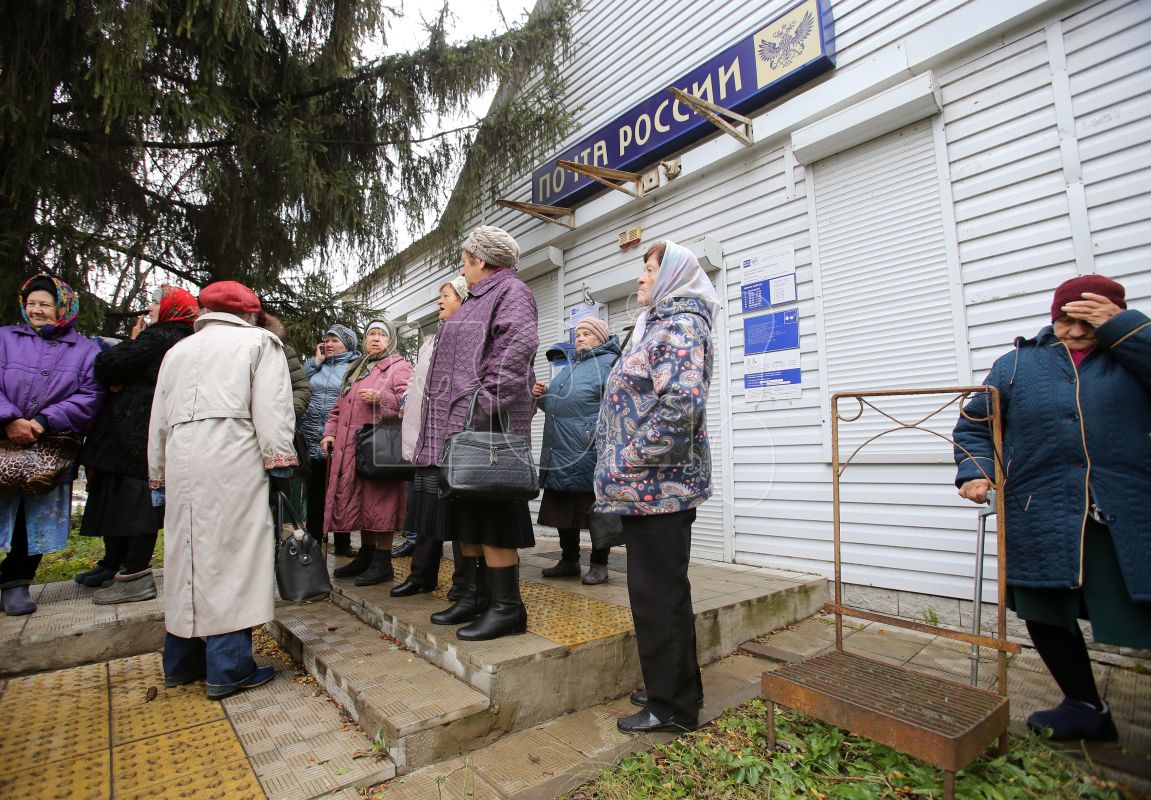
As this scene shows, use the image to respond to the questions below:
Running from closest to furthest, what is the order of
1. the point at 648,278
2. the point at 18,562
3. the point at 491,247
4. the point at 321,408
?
the point at 648,278
the point at 491,247
the point at 18,562
the point at 321,408

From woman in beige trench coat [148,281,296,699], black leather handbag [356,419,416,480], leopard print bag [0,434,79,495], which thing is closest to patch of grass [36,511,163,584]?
leopard print bag [0,434,79,495]

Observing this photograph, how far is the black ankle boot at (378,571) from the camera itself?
367 cm

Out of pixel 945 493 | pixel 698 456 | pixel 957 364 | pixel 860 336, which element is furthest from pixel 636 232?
pixel 698 456

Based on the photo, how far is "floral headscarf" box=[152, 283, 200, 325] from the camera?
3434 millimetres

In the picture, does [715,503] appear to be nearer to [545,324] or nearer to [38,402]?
[545,324]

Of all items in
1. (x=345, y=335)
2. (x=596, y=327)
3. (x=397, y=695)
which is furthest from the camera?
(x=345, y=335)

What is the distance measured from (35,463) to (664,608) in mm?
3504

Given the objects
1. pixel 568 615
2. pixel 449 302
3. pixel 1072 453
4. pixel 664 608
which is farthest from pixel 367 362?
pixel 1072 453

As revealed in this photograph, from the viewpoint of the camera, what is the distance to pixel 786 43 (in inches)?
178

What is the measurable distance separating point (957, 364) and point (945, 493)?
83 cm

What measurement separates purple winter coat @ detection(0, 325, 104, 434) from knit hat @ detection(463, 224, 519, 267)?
2.51 meters

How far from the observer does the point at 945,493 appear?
3576mm

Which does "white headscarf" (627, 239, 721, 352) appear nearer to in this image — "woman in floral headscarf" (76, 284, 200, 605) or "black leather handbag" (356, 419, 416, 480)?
"black leather handbag" (356, 419, 416, 480)

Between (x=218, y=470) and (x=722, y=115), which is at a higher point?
(x=722, y=115)
